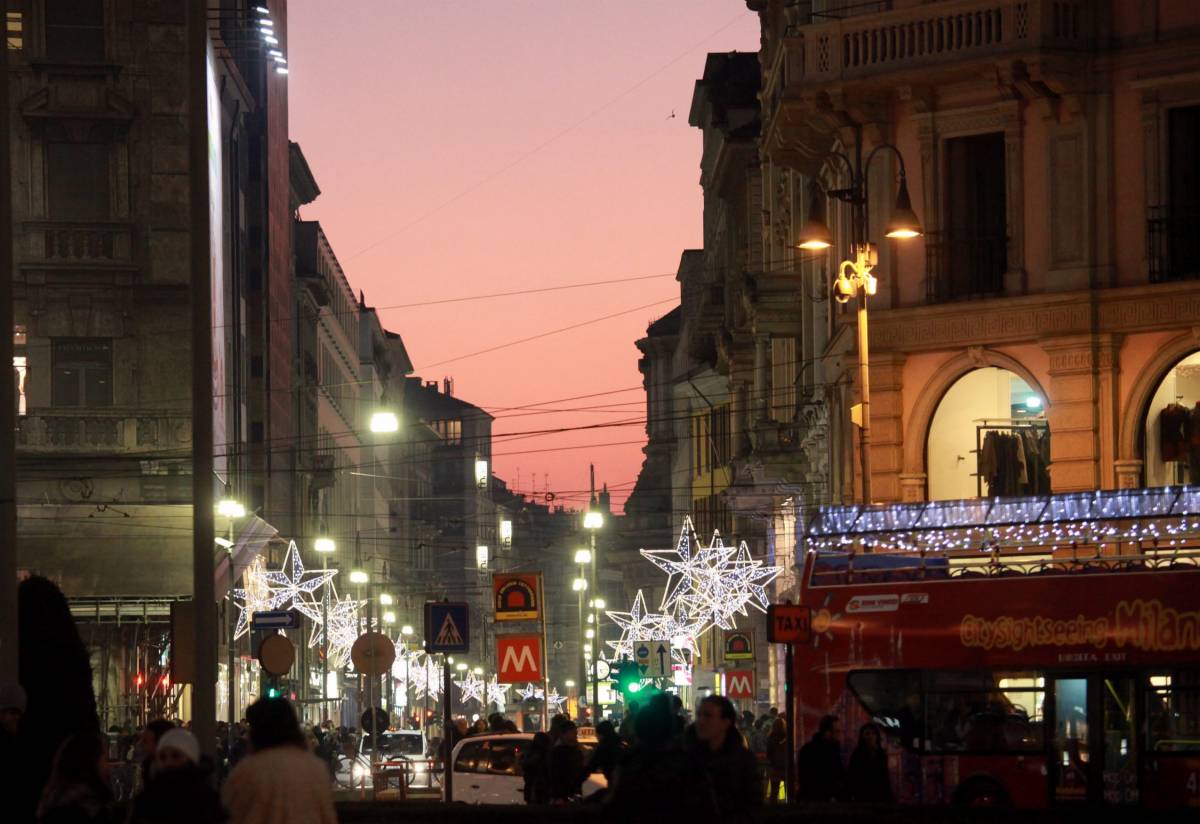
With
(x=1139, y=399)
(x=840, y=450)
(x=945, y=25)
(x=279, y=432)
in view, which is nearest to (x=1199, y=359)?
(x=1139, y=399)

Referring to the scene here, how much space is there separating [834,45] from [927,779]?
535 inches

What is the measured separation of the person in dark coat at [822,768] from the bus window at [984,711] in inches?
147

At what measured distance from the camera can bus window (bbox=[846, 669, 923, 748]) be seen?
26.9 meters

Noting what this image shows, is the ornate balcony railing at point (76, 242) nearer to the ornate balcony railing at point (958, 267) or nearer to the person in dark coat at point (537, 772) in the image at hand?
the ornate balcony railing at point (958, 267)

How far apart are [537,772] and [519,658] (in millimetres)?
4597

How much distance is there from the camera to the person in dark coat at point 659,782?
10742 millimetres

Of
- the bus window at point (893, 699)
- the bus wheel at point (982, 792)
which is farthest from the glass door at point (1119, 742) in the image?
the bus window at point (893, 699)

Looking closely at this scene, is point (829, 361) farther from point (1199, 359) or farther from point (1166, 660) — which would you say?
point (1166, 660)

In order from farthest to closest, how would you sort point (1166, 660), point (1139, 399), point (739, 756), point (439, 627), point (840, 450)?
point (840, 450)
point (1139, 399)
point (439, 627)
point (1166, 660)
point (739, 756)

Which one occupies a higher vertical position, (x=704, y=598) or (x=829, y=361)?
(x=829, y=361)

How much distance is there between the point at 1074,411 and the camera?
34.9 m

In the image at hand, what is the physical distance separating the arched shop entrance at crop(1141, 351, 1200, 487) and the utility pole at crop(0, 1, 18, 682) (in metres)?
19.3

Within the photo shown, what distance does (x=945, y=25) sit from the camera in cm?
3559

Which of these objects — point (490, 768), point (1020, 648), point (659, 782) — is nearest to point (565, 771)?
point (1020, 648)
